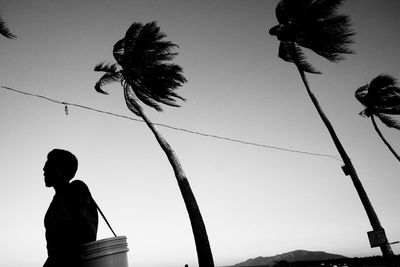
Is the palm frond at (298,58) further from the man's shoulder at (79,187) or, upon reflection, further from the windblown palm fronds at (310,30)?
the man's shoulder at (79,187)

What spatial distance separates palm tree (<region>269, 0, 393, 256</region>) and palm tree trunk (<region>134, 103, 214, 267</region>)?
6.25 meters

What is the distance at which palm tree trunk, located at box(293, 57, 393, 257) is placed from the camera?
30.4 ft

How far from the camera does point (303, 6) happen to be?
40.2 feet

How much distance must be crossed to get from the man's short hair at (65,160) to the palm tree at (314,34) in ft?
35.1

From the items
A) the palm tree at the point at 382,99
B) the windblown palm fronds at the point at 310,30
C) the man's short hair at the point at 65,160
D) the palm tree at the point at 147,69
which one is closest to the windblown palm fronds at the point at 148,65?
the palm tree at the point at 147,69

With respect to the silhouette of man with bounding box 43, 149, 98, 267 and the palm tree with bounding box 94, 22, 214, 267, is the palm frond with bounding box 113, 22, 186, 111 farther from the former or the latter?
the silhouette of man with bounding box 43, 149, 98, 267

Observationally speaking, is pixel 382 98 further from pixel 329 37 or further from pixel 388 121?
pixel 329 37

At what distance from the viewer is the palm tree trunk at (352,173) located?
9262 millimetres

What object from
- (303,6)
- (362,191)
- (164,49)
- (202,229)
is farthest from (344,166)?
(164,49)

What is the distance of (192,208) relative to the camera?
30.5 ft

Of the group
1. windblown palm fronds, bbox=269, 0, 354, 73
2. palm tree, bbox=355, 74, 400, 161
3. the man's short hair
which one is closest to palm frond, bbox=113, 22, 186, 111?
windblown palm fronds, bbox=269, 0, 354, 73

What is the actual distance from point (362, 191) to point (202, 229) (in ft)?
20.8

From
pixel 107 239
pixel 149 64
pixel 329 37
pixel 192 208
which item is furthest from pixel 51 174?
pixel 329 37

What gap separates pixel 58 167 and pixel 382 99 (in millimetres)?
20553
